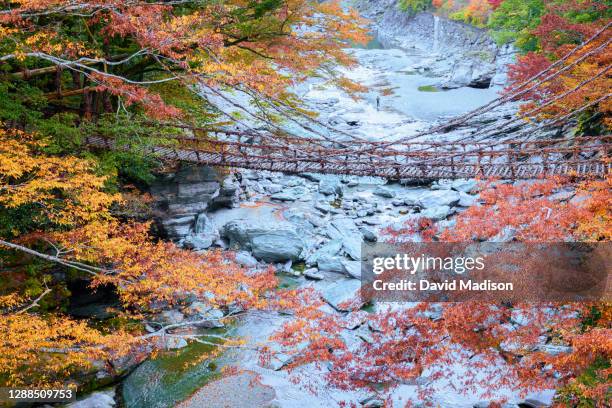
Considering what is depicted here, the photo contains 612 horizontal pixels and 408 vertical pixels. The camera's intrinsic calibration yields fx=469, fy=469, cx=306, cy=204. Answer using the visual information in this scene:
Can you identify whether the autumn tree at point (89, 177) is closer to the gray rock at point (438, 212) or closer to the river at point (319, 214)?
the river at point (319, 214)

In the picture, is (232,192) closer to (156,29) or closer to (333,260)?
(333,260)

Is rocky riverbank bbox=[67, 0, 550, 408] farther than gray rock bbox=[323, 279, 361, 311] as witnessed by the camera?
No

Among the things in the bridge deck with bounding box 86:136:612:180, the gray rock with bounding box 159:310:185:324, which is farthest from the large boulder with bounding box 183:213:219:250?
the gray rock with bounding box 159:310:185:324

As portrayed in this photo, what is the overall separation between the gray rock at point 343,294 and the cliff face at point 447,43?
12381mm

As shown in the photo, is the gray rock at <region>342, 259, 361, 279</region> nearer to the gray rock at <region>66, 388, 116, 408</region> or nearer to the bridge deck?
the bridge deck

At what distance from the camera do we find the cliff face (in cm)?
1712

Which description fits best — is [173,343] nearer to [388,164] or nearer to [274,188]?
[388,164]

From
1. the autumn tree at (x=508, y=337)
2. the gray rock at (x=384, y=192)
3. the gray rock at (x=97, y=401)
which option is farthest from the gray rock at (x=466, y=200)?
the gray rock at (x=97, y=401)

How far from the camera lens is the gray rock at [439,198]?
8.66 meters

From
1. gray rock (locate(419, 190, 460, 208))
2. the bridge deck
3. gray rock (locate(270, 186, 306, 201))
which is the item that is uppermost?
the bridge deck

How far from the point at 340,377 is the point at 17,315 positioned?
292 centimetres

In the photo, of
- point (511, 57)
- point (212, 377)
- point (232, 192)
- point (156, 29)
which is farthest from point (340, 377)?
point (511, 57)

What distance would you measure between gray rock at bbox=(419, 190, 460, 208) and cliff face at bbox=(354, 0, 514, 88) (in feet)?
29.5

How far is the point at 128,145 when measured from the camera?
6.61 m
